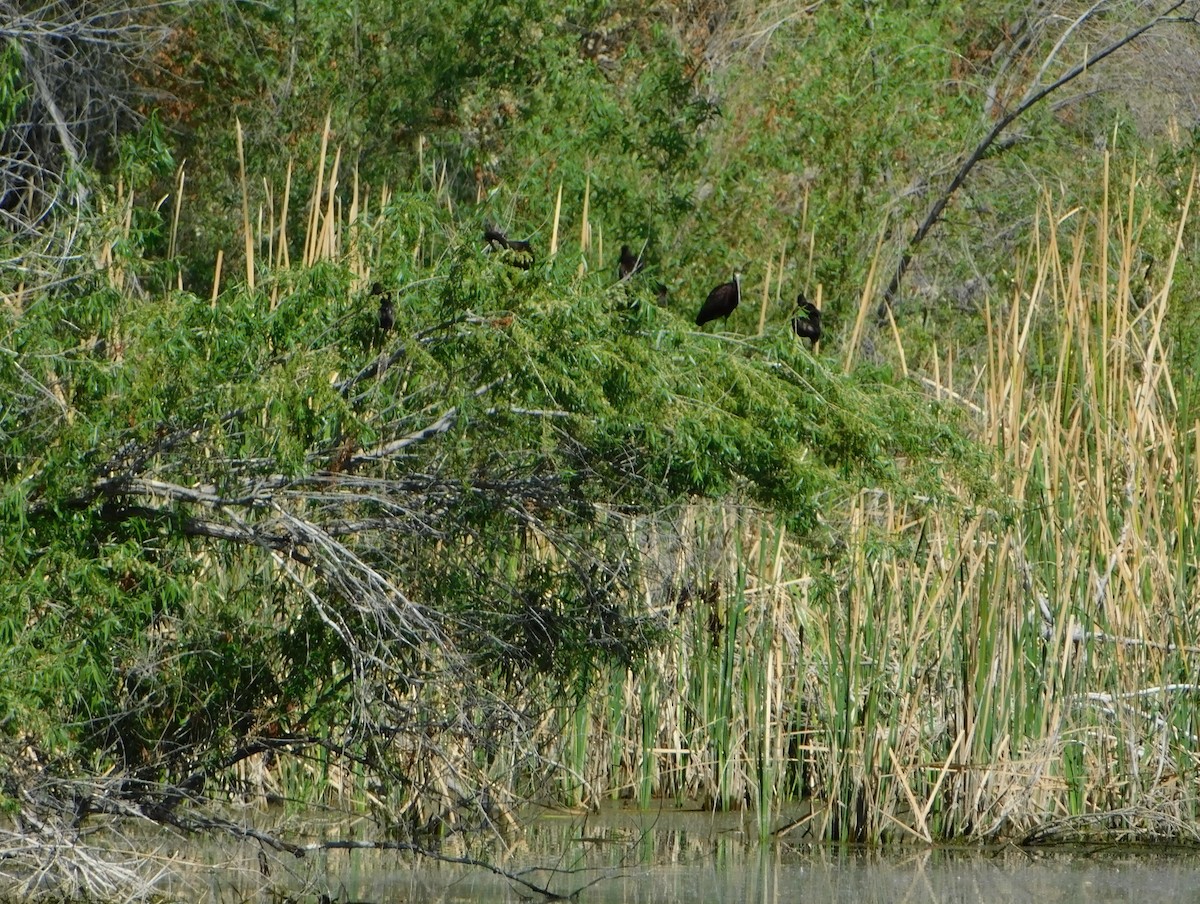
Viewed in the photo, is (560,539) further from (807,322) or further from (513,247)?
(807,322)

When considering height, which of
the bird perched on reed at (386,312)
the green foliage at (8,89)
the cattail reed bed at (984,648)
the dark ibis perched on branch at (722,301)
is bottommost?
the cattail reed bed at (984,648)

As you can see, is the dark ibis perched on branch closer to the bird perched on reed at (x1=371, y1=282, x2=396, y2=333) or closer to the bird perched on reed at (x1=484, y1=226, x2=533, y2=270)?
the bird perched on reed at (x1=484, y1=226, x2=533, y2=270)

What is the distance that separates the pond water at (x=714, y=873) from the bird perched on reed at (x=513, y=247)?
181 cm

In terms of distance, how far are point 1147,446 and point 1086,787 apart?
1.25 meters

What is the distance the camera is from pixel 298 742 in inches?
203

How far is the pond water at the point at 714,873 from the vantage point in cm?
537

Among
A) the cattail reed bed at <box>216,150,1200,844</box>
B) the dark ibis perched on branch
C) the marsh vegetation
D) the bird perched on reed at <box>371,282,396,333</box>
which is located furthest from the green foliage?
the dark ibis perched on branch

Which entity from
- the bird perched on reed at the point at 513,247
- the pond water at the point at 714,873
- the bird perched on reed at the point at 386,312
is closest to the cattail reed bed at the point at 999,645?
the pond water at the point at 714,873

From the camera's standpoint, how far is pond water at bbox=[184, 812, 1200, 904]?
5367mm

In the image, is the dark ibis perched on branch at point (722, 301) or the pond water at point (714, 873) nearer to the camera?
the pond water at point (714, 873)

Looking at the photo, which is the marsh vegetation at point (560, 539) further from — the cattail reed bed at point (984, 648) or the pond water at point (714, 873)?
the pond water at point (714, 873)

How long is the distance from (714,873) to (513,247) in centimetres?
212

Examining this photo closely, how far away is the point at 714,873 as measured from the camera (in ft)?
18.8

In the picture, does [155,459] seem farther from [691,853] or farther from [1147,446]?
[1147,446]
